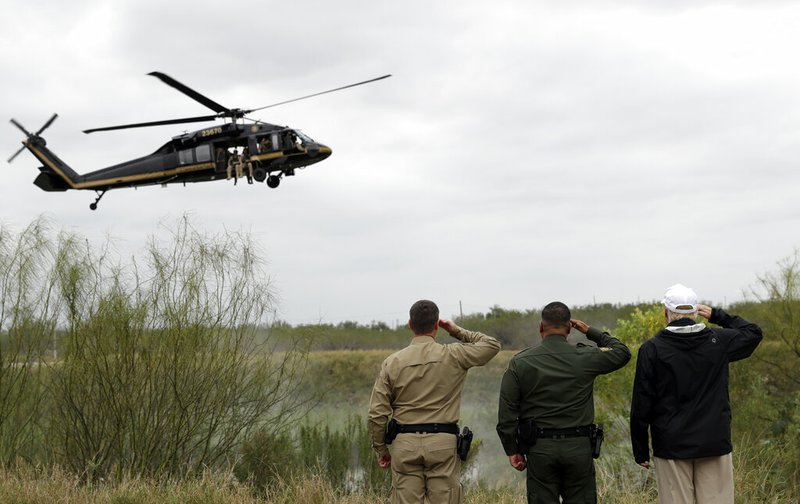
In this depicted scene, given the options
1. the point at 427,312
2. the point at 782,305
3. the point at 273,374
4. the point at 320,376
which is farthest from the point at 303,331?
the point at 320,376

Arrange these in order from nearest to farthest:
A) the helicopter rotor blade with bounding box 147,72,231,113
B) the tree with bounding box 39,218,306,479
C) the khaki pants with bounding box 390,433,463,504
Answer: the khaki pants with bounding box 390,433,463,504, the tree with bounding box 39,218,306,479, the helicopter rotor blade with bounding box 147,72,231,113

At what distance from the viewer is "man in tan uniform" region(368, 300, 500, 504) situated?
5.71 meters

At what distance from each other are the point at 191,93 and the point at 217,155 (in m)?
1.44

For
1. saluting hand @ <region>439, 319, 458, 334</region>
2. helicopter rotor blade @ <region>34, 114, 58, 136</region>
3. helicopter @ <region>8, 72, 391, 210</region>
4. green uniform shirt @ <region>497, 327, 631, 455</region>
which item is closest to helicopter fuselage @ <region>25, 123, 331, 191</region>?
helicopter @ <region>8, 72, 391, 210</region>

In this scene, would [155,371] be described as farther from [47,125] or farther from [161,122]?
[47,125]

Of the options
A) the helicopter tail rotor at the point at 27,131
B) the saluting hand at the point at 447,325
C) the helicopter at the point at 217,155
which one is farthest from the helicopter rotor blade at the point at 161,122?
the saluting hand at the point at 447,325

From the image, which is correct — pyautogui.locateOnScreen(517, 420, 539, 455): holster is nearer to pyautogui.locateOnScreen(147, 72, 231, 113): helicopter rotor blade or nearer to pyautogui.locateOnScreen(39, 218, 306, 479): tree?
pyautogui.locateOnScreen(39, 218, 306, 479): tree

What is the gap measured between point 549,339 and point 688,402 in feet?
3.04

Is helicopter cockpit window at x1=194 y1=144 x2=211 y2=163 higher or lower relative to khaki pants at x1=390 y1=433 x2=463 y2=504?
higher

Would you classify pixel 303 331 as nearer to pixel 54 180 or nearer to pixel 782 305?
pixel 54 180

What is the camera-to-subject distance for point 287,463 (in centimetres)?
1403

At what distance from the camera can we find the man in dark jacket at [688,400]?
537cm

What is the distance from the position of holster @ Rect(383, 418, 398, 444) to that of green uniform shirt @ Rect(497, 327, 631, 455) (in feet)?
2.35

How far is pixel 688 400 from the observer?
5.40 metres
